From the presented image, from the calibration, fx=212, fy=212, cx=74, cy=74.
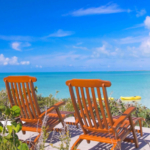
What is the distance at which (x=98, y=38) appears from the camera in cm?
9356

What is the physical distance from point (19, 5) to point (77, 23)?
73.9 ft

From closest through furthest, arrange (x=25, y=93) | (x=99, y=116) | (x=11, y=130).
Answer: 1. (x=11, y=130)
2. (x=99, y=116)
3. (x=25, y=93)

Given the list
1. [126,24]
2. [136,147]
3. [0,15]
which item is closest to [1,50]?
[0,15]

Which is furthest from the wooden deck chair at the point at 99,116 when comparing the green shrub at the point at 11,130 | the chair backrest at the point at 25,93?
the green shrub at the point at 11,130

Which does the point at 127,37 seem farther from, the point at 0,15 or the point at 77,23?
the point at 0,15

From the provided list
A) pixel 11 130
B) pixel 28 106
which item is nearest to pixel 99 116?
pixel 28 106

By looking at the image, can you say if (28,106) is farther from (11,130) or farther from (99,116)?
(11,130)

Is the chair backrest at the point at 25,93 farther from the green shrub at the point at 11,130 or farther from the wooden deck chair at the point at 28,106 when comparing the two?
the green shrub at the point at 11,130

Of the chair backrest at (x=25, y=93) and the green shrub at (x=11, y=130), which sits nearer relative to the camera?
the green shrub at (x=11, y=130)

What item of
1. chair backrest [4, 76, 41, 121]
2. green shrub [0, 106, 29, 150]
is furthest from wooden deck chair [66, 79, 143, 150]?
green shrub [0, 106, 29, 150]

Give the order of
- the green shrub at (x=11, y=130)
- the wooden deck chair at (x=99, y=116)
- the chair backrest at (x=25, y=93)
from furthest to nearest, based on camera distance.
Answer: the chair backrest at (x=25, y=93) → the wooden deck chair at (x=99, y=116) → the green shrub at (x=11, y=130)

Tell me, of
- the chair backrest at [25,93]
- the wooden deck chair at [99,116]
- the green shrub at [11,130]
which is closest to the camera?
the green shrub at [11,130]

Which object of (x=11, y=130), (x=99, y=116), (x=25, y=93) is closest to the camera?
(x=11, y=130)

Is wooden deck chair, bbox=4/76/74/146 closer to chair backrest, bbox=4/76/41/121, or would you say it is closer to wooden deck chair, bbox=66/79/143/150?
chair backrest, bbox=4/76/41/121
